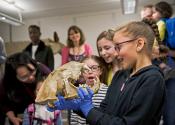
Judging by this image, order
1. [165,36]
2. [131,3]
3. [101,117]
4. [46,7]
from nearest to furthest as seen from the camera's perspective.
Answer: [101,117]
[165,36]
[131,3]
[46,7]

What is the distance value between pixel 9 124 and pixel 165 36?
5.95 ft

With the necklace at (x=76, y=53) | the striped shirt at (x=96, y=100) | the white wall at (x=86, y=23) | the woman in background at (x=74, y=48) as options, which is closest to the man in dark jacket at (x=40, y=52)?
the woman in background at (x=74, y=48)

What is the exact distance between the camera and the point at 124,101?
126 centimetres

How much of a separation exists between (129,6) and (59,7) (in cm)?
166

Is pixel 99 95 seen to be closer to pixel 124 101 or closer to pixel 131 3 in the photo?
pixel 124 101

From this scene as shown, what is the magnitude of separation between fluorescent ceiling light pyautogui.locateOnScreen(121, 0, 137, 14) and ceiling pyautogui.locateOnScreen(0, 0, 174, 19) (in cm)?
26

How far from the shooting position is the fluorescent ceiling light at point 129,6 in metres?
5.96

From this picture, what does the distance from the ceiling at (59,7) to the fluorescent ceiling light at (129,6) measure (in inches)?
10.3

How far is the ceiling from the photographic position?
6.45 metres

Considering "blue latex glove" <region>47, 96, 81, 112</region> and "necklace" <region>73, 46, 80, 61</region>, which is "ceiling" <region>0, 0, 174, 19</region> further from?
"blue latex glove" <region>47, 96, 81, 112</region>

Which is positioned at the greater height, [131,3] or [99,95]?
[131,3]

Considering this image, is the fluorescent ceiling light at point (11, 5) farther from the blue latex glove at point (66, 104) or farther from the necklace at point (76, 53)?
the blue latex glove at point (66, 104)

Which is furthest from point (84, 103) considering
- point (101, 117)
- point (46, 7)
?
point (46, 7)

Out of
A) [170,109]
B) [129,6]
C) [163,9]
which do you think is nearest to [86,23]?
[129,6]
